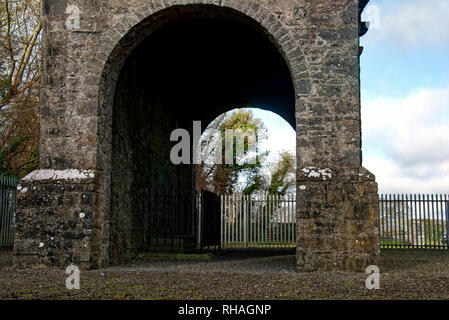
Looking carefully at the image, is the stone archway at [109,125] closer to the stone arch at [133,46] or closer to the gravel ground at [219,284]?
the stone arch at [133,46]

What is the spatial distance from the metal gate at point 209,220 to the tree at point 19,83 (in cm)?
536

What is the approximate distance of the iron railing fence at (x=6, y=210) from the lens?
12414 mm

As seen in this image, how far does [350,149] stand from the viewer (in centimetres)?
737

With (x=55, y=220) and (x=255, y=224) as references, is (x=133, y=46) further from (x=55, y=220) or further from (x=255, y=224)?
(x=255, y=224)

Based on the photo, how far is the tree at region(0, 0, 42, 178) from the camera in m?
13.0

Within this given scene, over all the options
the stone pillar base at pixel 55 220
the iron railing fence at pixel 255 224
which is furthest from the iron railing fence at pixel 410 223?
the stone pillar base at pixel 55 220

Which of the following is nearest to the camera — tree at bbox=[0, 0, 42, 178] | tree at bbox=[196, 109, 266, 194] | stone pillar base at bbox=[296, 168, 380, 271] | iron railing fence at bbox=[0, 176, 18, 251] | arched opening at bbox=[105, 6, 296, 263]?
stone pillar base at bbox=[296, 168, 380, 271]

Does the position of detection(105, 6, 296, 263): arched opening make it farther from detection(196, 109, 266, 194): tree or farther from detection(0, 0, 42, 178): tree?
detection(196, 109, 266, 194): tree

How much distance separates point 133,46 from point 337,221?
14.2 feet

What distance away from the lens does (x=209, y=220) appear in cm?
1155

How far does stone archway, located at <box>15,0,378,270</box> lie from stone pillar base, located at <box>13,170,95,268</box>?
0.05 ft

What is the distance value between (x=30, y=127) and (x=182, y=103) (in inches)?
192

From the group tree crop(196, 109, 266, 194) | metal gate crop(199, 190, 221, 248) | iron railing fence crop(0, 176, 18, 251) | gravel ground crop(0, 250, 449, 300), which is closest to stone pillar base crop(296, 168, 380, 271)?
gravel ground crop(0, 250, 449, 300)

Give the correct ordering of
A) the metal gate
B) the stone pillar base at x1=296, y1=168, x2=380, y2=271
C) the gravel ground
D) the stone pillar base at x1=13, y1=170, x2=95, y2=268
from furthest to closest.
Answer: the metal gate
the stone pillar base at x1=13, y1=170, x2=95, y2=268
the stone pillar base at x1=296, y1=168, x2=380, y2=271
the gravel ground
